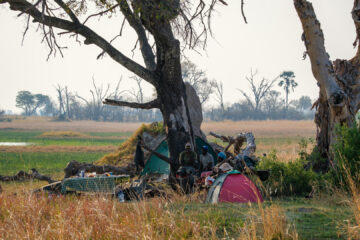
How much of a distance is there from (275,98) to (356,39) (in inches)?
3857

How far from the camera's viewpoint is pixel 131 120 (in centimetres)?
10712

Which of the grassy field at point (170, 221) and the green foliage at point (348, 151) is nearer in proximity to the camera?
the grassy field at point (170, 221)

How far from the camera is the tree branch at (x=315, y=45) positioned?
1262cm

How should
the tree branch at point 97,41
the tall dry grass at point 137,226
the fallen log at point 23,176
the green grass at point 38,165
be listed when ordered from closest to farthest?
the tall dry grass at point 137,226 < the tree branch at point 97,41 < the fallen log at point 23,176 < the green grass at point 38,165

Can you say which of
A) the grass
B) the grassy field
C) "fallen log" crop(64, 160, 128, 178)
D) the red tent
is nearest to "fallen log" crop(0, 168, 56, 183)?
"fallen log" crop(64, 160, 128, 178)

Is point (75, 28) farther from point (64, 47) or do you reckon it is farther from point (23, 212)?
point (23, 212)

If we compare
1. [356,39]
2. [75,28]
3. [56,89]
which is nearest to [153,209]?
[75,28]

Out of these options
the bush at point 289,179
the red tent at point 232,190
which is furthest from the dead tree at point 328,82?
the red tent at point 232,190

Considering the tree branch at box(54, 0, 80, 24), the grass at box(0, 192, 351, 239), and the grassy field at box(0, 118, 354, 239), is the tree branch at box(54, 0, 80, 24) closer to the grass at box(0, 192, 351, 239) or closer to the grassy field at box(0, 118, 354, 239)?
the grassy field at box(0, 118, 354, 239)

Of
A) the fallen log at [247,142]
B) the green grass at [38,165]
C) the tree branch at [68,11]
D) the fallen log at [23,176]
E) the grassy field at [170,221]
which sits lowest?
the green grass at [38,165]

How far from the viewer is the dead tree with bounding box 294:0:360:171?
40.3 feet

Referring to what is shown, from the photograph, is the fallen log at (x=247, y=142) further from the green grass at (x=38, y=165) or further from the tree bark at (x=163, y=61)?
the green grass at (x=38, y=165)

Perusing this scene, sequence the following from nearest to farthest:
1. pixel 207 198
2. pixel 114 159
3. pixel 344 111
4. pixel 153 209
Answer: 1. pixel 153 209
2. pixel 207 198
3. pixel 344 111
4. pixel 114 159

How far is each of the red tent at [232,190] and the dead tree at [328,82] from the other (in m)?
3.89
